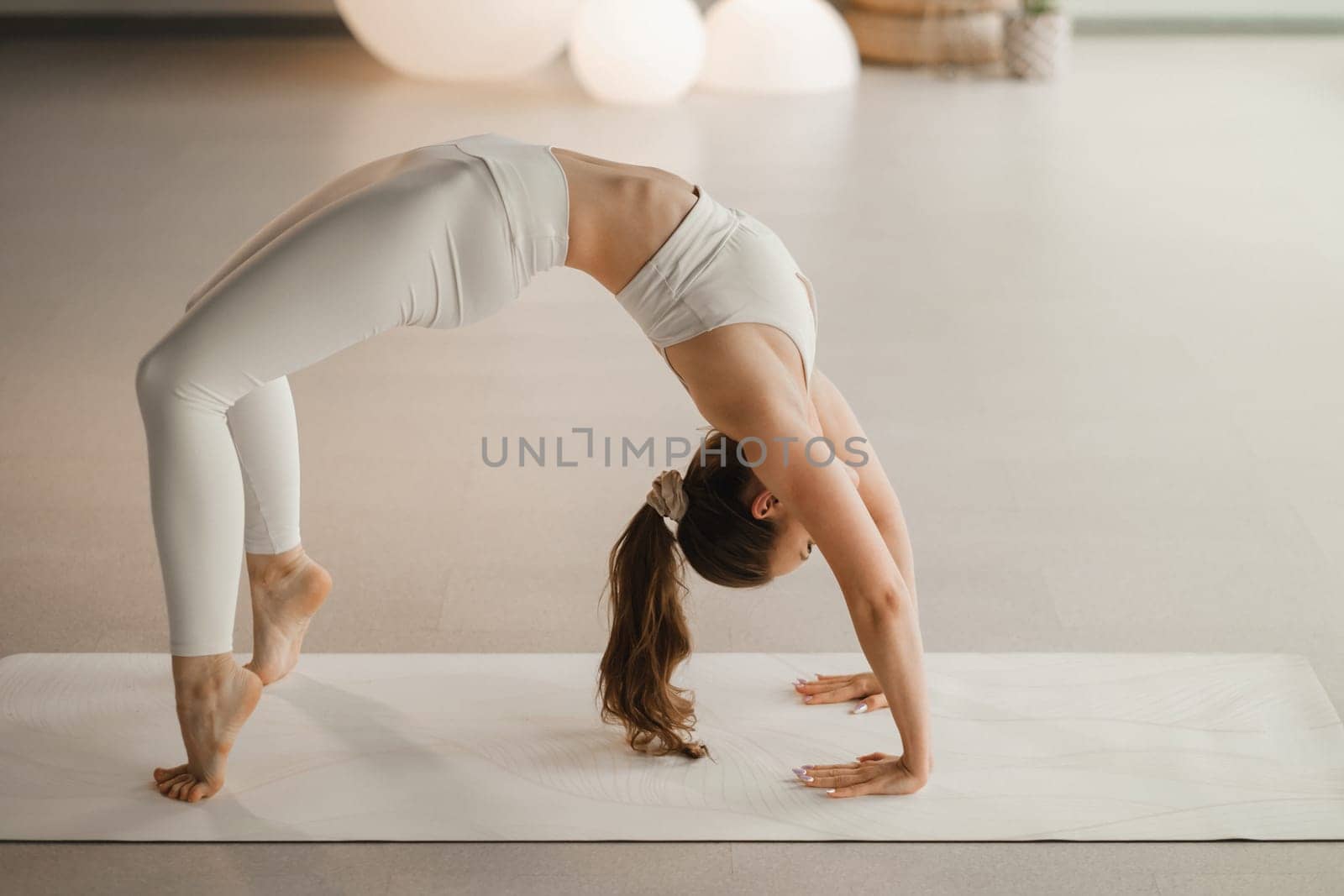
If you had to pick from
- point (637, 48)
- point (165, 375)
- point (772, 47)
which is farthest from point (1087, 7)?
point (165, 375)

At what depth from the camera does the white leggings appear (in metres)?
1.73

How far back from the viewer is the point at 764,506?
1.86 m

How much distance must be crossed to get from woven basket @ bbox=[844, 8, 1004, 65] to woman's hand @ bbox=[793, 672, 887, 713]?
4.13 meters

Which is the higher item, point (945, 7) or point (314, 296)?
point (314, 296)

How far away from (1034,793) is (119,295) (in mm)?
2720

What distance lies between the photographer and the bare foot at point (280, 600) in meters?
Result: 2.18

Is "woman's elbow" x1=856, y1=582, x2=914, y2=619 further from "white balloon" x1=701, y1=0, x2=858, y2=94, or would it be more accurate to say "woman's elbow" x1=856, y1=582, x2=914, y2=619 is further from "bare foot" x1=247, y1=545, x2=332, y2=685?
"white balloon" x1=701, y1=0, x2=858, y2=94

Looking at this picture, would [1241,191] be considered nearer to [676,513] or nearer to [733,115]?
[733,115]

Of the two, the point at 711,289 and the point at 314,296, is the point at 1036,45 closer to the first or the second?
the point at 711,289

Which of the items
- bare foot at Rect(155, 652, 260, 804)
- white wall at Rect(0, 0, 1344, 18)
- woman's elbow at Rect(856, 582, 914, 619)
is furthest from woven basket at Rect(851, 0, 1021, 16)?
bare foot at Rect(155, 652, 260, 804)

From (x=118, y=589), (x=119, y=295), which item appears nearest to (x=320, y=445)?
(x=118, y=589)

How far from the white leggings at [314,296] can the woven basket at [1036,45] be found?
417 cm

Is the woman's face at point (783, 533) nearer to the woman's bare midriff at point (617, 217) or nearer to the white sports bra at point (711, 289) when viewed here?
the white sports bra at point (711, 289)

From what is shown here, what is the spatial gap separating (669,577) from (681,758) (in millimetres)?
319
